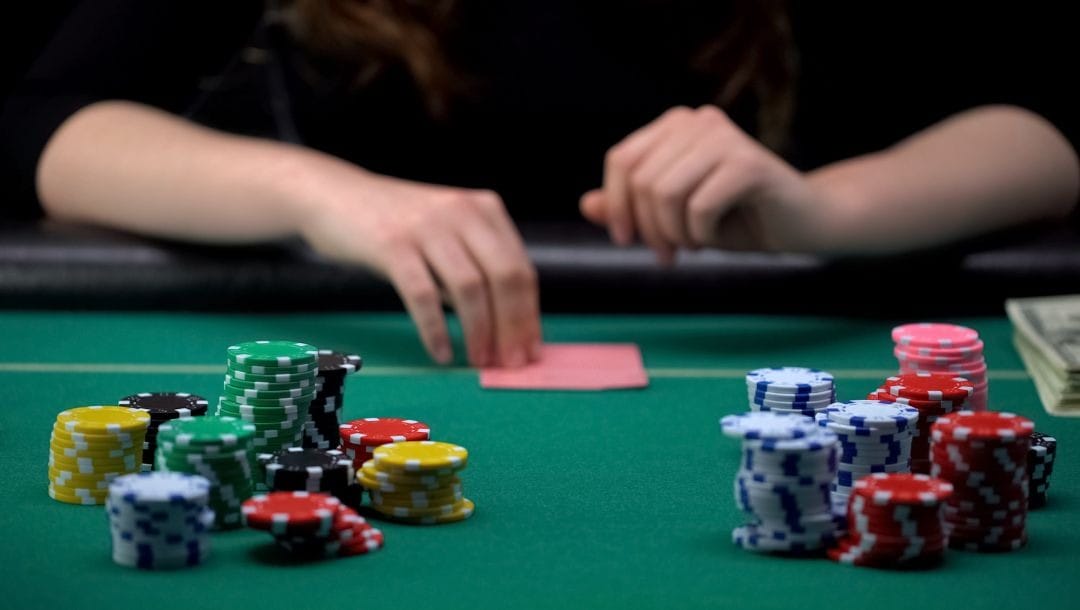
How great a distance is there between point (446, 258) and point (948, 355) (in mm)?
767

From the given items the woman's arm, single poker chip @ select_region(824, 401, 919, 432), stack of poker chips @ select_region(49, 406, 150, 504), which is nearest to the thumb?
the woman's arm

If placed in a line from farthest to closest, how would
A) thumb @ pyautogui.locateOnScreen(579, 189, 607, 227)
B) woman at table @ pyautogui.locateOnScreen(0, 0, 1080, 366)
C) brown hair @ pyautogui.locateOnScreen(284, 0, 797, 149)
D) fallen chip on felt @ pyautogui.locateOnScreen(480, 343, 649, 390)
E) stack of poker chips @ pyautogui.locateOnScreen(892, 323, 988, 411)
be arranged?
brown hair @ pyautogui.locateOnScreen(284, 0, 797, 149) < thumb @ pyautogui.locateOnScreen(579, 189, 607, 227) < woman at table @ pyautogui.locateOnScreen(0, 0, 1080, 366) < fallen chip on felt @ pyautogui.locateOnScreen(480, 343, 649, 390) < stack of poker chips @ pyautogui.locateOnScreen(892, 323, 988, 411)

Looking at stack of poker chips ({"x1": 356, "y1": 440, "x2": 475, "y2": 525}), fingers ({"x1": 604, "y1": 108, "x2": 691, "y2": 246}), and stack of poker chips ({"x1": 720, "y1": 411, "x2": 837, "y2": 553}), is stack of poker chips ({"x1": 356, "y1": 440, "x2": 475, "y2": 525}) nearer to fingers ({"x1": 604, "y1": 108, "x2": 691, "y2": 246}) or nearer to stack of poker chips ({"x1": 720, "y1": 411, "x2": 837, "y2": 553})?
stack of poker chips ({"x1": 720, "y1": 411, "x2": 837, "y2": 553})

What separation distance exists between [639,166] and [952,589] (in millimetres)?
1213

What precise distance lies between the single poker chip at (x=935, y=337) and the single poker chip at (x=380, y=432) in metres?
0.66

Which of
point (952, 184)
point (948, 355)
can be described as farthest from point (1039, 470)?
point (952, 184)

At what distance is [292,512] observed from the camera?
1.24m

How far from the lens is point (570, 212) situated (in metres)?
3.96

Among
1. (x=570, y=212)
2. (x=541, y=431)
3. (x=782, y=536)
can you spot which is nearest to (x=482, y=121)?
(x=570, y=212)

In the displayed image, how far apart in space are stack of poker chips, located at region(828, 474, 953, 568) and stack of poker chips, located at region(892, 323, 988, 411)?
1.75 ft

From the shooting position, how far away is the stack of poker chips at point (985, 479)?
130cm

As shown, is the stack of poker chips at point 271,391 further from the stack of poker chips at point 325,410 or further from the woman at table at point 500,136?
the woman at table at point 500,136

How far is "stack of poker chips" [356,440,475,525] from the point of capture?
4.47 ft

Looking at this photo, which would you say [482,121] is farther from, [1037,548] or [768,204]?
[1037,548]
